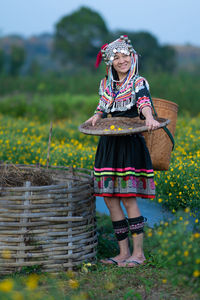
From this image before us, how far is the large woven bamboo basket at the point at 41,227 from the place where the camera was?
9.29 feet

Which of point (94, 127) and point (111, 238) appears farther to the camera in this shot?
point (111, 238)

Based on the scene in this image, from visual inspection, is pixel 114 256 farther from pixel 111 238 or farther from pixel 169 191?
pixel 169 191

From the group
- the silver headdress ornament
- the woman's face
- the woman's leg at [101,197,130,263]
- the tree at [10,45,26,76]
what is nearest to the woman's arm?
the woman's face

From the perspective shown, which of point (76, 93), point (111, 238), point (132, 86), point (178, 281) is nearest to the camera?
point (178, 281)

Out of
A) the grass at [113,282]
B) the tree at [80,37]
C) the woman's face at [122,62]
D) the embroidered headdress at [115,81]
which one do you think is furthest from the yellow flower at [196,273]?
the tree at [80,37]

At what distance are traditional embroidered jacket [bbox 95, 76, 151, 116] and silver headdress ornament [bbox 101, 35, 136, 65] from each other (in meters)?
0.20

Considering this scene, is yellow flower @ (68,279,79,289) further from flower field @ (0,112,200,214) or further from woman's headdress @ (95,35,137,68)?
woman's headdress @ (95,35,137,68)

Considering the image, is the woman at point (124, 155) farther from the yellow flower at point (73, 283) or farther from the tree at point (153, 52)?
the tree at point (153, 52)

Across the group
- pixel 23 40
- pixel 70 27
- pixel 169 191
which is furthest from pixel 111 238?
pixel 23 40

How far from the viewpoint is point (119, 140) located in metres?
3.10

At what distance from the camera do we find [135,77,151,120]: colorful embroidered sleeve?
3010 mm

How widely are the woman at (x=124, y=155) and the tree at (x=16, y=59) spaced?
3100 centimetres

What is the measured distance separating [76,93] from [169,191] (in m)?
12.2

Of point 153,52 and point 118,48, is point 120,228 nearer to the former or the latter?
point 118,48
